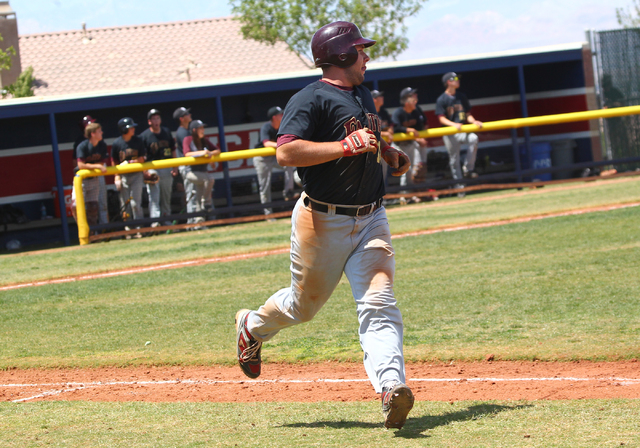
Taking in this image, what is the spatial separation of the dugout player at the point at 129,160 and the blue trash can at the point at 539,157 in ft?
24.8

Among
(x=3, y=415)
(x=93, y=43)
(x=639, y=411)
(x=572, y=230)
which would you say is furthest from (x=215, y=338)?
(x=93, y=43)

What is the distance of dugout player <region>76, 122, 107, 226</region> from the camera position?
13578 millimetres

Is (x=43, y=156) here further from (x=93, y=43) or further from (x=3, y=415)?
(x=93, y=43)

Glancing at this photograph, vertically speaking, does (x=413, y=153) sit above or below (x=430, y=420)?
above

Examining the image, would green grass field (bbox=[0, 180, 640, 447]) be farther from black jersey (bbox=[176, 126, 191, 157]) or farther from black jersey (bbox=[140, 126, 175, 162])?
black jersey (bbox=[176, 126, 191, 157])

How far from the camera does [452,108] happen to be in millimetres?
15633

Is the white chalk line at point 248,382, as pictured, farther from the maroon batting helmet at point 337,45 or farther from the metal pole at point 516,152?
the metal pole at point 516,152

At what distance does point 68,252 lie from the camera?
43.4ft

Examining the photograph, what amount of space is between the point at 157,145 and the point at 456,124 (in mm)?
5744

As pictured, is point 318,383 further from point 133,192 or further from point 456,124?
point 456,124

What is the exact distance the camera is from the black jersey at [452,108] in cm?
1561

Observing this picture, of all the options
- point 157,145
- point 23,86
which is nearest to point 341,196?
point 157,145

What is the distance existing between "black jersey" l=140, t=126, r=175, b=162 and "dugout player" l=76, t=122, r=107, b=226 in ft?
2.71

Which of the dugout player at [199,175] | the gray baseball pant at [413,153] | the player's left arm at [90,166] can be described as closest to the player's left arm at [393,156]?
the dugout player at [199,175]
